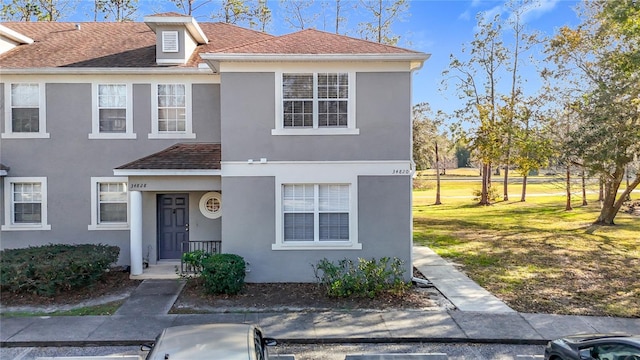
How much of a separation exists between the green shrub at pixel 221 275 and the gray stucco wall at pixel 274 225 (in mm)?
927

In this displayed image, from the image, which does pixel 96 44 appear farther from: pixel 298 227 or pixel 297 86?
pixel 298 227

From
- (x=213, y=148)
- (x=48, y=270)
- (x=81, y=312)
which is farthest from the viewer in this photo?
(x=213, y=148)

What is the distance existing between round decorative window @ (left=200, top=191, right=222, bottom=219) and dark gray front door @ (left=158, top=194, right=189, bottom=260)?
63cm

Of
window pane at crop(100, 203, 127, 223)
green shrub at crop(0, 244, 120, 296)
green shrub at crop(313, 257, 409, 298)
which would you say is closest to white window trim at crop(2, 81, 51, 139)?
window pane at crop(100, 203, 127, 223)

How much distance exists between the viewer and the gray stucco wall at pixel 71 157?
43.2ft

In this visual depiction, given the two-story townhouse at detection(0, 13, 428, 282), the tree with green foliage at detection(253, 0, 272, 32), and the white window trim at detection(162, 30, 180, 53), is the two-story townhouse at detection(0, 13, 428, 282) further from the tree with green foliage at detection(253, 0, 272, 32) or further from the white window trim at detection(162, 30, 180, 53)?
the tree with green foliage at detection(253, 0, 272, 32)

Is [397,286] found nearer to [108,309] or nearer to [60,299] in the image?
[108,309]

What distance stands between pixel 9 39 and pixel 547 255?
69.1 ft

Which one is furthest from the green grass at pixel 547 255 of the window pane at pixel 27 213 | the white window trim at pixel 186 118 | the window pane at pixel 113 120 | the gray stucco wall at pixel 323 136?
the window pane at pixel 27 213

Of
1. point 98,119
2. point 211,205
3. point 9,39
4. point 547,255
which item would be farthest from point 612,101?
point 9,39

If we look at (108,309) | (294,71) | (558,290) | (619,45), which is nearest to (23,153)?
(108,309)

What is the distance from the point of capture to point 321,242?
11.7 metres

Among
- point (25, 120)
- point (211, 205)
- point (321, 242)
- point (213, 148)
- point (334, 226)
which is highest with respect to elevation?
point (25, 120)

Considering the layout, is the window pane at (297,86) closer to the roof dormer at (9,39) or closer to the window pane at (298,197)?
the window pane at (298,197)
